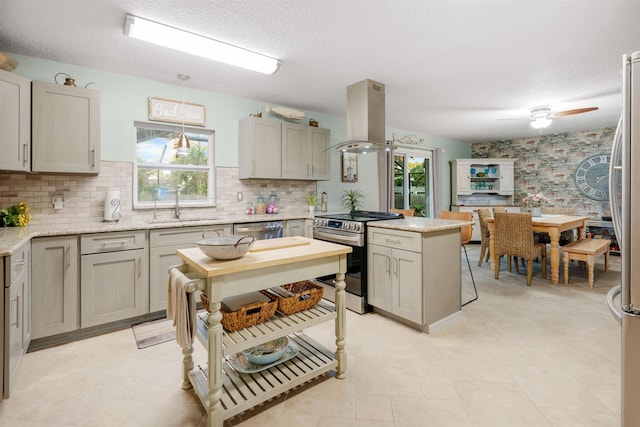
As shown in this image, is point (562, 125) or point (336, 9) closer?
point (336, 9)

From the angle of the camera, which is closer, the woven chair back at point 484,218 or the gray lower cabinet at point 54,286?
the gray lower cabinet at point 54,286

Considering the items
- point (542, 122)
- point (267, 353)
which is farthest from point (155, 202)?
point (542, 122)

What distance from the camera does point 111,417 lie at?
170 cm

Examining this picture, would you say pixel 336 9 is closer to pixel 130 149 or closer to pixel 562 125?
pixel 130 149

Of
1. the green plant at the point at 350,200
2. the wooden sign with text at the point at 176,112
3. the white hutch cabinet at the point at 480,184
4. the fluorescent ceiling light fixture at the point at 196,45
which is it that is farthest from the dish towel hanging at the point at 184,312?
the white hutch cabinet at the point at 480,184

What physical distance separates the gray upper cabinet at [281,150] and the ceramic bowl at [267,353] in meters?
2.35

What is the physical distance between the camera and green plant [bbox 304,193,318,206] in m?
4.52

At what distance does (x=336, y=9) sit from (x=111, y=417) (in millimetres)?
2895

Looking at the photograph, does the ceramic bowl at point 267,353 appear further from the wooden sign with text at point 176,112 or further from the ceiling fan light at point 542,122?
the ceiling fan light at point 542,122

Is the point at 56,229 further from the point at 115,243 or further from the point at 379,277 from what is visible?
the point at 379,277

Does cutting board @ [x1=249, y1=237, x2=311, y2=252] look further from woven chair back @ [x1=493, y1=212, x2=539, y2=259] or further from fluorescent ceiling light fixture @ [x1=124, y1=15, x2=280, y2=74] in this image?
woven chair back @ [x1=493, y1=212, x2=539, y2=259]

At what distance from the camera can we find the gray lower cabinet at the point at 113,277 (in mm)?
2600

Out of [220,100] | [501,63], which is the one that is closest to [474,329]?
[501,63]

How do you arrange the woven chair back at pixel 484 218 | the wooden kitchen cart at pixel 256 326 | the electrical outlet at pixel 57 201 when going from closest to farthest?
the wooden kitchen cart at pixel 256 326 < the electrical outlet at pixel 57 201 < the woven chair back at pixel 484 218
